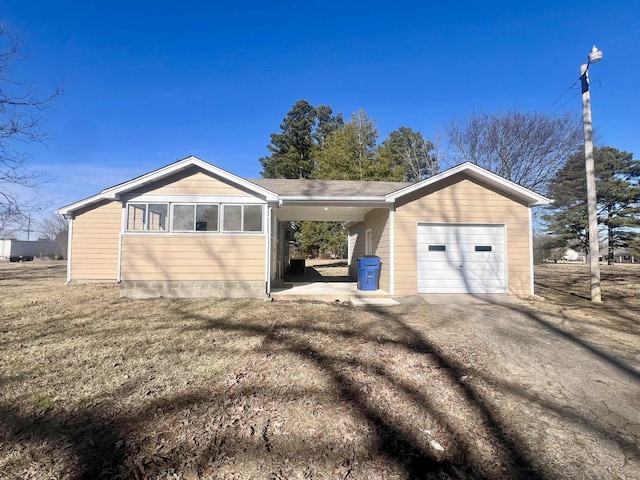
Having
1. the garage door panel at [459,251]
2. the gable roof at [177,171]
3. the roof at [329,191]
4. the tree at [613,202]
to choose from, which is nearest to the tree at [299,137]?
the tree at [613,202]

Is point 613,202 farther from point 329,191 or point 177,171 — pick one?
point 177,171

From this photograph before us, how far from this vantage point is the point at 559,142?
18.5 meters

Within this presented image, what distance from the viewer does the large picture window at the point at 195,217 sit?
28.2 feet

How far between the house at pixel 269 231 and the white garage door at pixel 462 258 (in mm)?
27

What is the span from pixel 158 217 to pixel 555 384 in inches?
345

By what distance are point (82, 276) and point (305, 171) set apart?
2112cm

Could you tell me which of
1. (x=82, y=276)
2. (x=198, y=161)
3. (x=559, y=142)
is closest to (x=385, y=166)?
(x=559, y=142)

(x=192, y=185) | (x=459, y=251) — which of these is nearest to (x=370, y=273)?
(x=459, y=251)

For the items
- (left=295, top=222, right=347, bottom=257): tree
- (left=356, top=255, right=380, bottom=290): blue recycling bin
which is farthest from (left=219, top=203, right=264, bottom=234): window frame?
(left=295, top=222, right=347, bottom=257): tree

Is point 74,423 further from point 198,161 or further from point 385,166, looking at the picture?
point 385,166

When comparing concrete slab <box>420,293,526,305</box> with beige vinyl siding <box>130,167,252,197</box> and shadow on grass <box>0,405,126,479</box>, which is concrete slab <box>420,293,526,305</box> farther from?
shadow on grass <box>0,405,126,479</box>

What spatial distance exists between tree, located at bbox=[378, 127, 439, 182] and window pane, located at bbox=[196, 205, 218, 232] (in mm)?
17930

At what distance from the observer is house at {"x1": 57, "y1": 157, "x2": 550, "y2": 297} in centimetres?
852

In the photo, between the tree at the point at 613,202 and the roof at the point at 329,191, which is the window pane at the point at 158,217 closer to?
the roof at the point at 329,191
